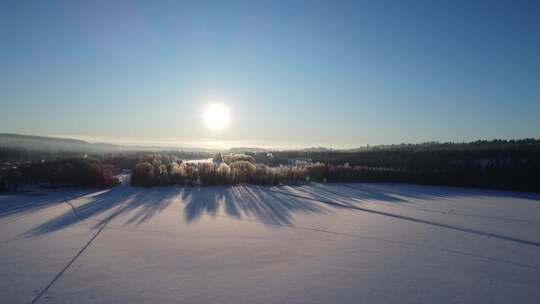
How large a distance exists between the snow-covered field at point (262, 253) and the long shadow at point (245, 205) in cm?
4

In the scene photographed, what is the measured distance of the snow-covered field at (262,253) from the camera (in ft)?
8.46

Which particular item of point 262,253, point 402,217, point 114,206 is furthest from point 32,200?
point 402,217

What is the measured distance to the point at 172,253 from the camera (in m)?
3.54

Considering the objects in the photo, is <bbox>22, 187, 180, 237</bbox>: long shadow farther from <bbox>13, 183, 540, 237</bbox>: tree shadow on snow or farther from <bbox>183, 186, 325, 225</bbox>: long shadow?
<bbox>183, 186, 325, 225</bbox>: long shadow

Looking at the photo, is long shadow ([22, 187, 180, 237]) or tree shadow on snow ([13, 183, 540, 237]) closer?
long shadow ([22, 187, 180, 237])

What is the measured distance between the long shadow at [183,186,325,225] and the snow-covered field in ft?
0.14

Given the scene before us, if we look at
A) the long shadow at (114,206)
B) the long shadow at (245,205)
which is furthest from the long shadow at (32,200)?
the long shadow at (245,205)

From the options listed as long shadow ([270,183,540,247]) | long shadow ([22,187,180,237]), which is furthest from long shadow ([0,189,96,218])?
long shadow ([270,183,540,247])

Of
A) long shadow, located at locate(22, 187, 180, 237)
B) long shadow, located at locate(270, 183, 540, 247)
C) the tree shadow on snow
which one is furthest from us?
the tree shadow on snow

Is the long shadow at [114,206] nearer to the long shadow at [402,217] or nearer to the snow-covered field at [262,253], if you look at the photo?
the snow-covered field at [262,253]

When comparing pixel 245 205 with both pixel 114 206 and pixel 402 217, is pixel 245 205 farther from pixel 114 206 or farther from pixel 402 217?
pixel 402 217

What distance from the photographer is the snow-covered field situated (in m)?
2.58

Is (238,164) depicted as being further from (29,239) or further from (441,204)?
(29,239)

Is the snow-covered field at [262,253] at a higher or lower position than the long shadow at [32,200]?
lower
